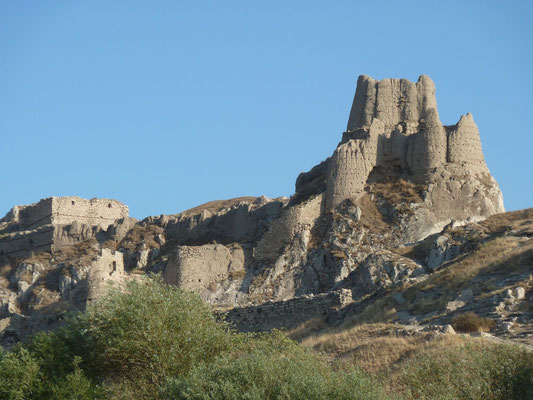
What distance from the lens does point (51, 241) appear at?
67.2 m

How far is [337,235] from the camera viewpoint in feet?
168

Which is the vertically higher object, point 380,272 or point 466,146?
point 466,146

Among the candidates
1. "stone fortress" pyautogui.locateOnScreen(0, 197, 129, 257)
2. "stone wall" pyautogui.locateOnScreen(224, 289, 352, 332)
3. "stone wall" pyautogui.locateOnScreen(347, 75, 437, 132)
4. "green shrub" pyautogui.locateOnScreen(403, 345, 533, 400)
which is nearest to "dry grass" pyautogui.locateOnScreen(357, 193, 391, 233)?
"stone wall" pyautogui.locateOnScreen(347, 75, 437, 132)

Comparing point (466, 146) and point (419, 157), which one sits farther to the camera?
point (419, 157)

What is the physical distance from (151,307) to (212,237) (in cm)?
3083

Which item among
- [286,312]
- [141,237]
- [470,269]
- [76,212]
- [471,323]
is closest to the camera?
[471,323]

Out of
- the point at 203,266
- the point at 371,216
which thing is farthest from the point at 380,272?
the point at 203,266

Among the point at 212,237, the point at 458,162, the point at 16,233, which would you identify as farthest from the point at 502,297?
the point at 16,233

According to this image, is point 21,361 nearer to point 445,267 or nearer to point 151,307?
point 151,307

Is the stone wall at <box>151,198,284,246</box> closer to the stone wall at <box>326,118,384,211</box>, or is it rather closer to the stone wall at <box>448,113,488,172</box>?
the stone wall at <box>326,118,384,211</box>

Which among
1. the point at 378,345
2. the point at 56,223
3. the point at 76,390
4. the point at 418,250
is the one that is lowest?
the point at 76,390

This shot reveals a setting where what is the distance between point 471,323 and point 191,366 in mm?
7049

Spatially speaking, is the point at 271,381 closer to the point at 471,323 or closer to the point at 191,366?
the point at 191,366

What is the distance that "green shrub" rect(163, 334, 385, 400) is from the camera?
22.5 metres
